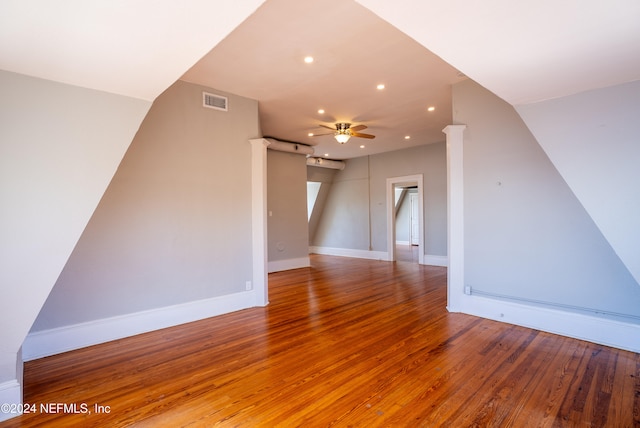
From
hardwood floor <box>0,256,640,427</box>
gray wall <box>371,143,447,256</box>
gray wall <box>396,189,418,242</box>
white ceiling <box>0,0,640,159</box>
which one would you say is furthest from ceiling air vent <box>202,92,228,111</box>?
gray wall <box>396,189,418,242</box>

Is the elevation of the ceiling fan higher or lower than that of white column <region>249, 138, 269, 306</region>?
higher

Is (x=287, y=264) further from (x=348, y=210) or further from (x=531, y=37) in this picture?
(x=531, y=37)

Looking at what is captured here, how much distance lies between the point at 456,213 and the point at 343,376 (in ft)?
8.69

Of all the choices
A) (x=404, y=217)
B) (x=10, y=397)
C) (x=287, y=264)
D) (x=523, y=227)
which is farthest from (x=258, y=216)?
(x=404, y=217)

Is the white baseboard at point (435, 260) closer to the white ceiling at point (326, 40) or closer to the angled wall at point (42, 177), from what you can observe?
the white ceiling at point (326, 40)

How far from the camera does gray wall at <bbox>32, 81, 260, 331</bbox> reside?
3195 millimetres

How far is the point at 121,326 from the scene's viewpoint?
3338mm

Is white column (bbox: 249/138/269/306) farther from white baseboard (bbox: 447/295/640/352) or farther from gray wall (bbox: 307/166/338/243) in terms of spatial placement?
gray wall (bbox: 307/166/338/243)

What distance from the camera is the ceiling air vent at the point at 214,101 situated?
4.01 m

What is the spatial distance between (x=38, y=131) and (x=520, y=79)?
11.1 feet

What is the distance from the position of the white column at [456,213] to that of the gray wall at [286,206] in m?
4.22

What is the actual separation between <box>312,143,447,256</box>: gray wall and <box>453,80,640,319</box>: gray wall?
3660 mm

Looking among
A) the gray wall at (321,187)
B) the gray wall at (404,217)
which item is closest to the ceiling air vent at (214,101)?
the gray wall at (321,187)

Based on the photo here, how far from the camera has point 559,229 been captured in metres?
3.29
